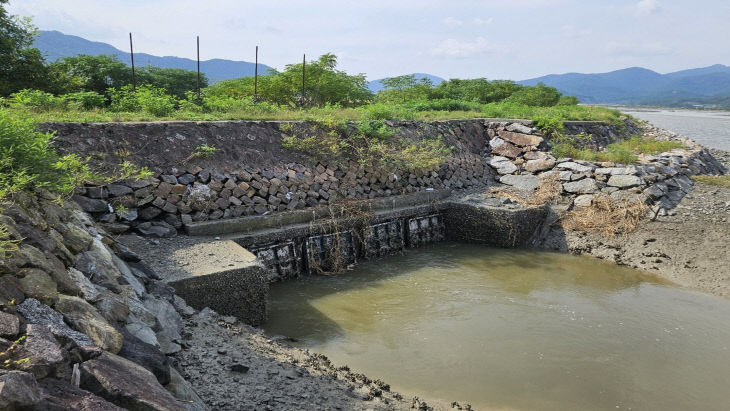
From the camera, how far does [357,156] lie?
11.7m

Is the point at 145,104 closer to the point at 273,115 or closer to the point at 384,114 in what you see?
the point at 273,115

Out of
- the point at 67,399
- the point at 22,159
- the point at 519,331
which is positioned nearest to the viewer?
the point at 67,399

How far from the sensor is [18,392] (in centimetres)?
214

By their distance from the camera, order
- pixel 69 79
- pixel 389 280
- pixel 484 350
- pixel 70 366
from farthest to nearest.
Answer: pixel 69 79 → pixel 389 280 → pixel 484 350 → pixel 70 366

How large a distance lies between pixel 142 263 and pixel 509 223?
814 centimetres

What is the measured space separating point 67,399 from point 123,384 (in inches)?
13.4

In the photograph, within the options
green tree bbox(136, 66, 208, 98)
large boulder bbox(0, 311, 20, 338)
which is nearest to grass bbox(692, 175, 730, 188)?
large boulder bbox(0, 311, 20, 338)

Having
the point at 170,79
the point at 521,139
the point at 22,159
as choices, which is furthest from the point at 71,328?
the point at 170,79

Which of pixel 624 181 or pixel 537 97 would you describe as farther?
pixel 537 97

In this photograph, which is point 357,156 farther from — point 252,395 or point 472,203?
point 252,395

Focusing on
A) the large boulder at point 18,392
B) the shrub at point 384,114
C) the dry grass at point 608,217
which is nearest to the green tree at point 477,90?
the shrub at point 384,114

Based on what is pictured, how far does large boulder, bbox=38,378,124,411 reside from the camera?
232 centimetres

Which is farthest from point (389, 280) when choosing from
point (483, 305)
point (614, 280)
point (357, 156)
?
point (614, 280)

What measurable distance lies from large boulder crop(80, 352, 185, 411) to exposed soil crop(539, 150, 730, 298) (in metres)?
9.99
